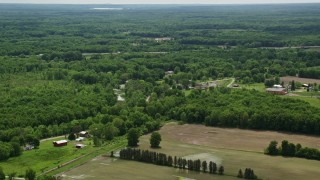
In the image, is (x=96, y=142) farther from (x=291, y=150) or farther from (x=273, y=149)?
(x=291, y=150)

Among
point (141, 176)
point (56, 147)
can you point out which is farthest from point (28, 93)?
point (141, 176)

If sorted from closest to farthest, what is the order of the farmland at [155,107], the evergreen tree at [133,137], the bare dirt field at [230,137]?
the farmland at [155,107], the evergreen tree at [133,137], the bare dirt field at [230,137]

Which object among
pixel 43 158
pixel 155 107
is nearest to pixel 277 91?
pixel 155 107

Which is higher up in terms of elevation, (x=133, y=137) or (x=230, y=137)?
(x=133, y=137)

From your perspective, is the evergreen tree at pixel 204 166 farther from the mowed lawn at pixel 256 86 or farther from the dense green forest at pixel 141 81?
the mowed lawn at pixel 256 86

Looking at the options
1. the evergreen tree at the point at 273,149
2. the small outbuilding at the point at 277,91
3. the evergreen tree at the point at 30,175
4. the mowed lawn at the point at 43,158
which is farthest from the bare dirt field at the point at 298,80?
the evergreen tree at the point at 30,175
